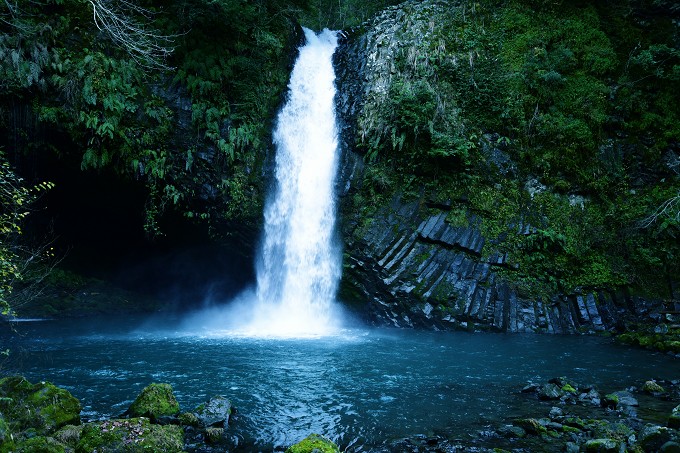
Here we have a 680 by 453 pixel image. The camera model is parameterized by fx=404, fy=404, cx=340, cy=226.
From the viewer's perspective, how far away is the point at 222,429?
5758 mm

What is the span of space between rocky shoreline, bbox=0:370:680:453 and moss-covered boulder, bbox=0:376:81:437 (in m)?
0.01

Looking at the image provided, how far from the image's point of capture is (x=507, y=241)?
1388 centimetres

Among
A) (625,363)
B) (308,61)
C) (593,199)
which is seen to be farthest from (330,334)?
(308,61)

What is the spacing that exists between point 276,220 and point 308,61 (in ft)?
27.3

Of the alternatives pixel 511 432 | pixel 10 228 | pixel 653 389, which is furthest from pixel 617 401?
pixel 10 228

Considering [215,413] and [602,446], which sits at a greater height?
[602,446]

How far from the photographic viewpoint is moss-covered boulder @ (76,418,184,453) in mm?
4719

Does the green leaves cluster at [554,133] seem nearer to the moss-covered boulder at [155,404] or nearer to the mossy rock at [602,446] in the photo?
the mossy rock at [602,446]

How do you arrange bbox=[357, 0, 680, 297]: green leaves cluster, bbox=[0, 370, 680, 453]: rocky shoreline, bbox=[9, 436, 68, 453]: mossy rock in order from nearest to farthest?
bbox=[9, 436, 68, 453]: mossy rock → bbox=[0, 370, 680, 453]: rocky shoreline → bbox=[357, 0, 680, 297]: green leaves cluster

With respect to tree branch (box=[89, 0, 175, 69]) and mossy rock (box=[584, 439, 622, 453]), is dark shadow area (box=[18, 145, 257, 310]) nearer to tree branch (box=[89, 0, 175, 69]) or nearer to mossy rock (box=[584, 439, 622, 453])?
tree branch (box=[89, 0, 175, 69])

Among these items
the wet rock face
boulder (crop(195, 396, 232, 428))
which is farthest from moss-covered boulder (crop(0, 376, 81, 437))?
the wet rock face

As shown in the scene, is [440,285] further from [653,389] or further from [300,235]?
[653,389]

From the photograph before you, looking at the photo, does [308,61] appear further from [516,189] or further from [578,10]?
[578,10]

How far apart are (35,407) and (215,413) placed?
2301 millimetres
